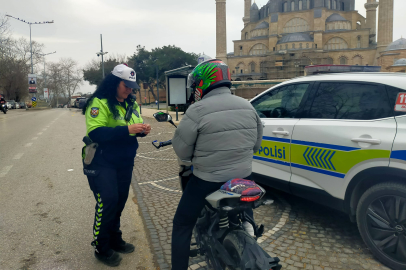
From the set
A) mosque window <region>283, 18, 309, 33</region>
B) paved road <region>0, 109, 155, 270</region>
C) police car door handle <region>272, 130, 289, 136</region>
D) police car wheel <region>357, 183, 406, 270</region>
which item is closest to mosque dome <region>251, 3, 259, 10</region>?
mosque window <region>283, 18, 309, 33</region>

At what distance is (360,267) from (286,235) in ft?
2.97

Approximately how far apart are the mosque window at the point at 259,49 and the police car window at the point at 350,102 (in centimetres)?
7823

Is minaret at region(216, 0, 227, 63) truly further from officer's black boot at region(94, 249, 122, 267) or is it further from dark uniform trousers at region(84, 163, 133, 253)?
officer's black boot at region(94, 249, 122, 267)

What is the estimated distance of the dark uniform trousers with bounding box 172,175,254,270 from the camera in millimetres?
2410

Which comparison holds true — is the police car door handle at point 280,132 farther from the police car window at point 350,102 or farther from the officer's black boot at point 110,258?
the officer's black boot at point 110,258

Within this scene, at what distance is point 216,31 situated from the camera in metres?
70.6

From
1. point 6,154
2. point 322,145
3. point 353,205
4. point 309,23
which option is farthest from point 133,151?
point 309,23

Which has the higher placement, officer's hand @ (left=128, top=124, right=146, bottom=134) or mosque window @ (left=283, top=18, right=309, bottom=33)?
mosque window @ (left=283, top=18, right=309, bottom=33)

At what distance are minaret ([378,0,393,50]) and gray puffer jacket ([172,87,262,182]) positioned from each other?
7484 centimetres

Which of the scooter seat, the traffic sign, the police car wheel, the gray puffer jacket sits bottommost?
the police car wheel

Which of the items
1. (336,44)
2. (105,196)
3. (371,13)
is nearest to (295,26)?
(336,44)

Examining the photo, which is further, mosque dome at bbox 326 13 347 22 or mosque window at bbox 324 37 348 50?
mosque dome at bbox 326 13 347 22

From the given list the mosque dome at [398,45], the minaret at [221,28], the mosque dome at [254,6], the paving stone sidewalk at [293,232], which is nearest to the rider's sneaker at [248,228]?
the paving stone sidewalk at [293,232]

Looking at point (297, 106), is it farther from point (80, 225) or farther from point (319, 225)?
point (80, 225)
